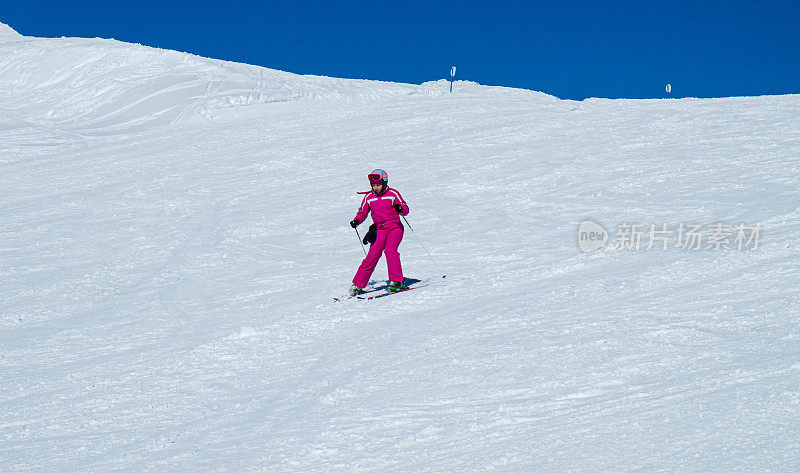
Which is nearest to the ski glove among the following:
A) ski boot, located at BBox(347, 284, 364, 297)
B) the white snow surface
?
ski boot, located at BBox(347, 284, 364, 297)

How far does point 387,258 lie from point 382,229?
1.18ft

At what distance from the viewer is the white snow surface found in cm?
471

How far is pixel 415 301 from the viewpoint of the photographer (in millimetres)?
8047

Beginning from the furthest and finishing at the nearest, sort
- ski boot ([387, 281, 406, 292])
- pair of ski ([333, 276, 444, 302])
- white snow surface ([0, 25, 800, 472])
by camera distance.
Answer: ski boot ([387, 281, 406, 292]), pair of ski ([333, 276, 444, 302]), white snow surface ([0, 25, 800, 472])

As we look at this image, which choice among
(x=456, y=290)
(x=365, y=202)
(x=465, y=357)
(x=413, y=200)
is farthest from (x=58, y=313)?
(x=413, y=200)

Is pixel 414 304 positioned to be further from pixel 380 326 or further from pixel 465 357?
pixel 465 357

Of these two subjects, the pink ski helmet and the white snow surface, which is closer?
the white snow surface

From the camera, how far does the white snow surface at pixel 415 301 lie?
15.5ft

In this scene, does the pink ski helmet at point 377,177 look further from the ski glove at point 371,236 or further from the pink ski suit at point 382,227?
the ski glove at point 371,236

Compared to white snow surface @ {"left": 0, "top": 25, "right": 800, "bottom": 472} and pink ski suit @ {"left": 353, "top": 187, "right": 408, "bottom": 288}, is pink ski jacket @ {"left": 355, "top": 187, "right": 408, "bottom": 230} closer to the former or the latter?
pink ski suit @ {"left": 353, "top": 187, "right": 408, "bottom": 288}

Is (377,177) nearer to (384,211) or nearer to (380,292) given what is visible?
(384,211)

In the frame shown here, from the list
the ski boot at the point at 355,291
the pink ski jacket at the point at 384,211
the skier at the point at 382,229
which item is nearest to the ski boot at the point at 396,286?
the skier at the point at 382,229

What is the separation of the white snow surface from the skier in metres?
0.53

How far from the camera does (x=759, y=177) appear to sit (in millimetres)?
11695
